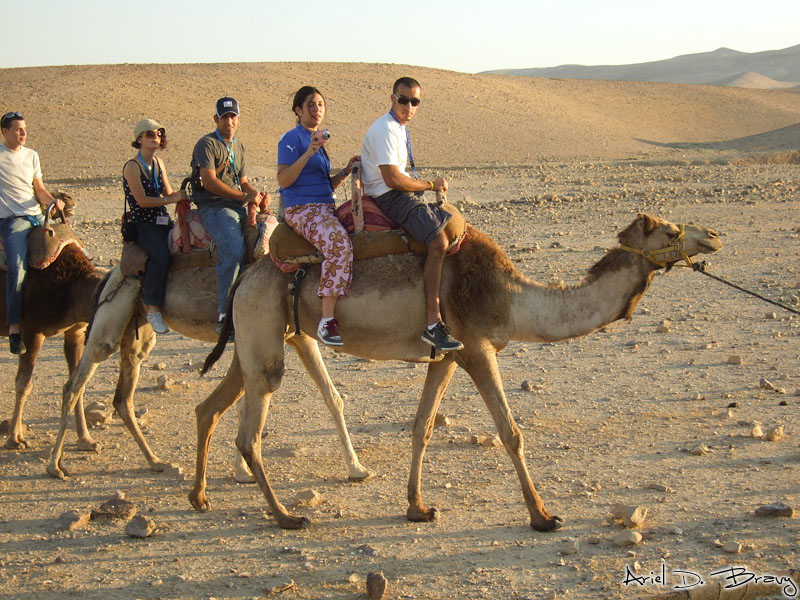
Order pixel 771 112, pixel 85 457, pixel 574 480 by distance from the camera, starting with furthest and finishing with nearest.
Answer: pixel 771 112
pixel 85 457
pixel 574 480

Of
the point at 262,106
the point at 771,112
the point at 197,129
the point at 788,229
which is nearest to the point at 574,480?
the point at 788,229

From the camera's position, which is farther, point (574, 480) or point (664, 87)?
point (664, 87)

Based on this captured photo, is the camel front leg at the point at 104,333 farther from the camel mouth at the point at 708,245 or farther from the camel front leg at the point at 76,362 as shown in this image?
the camel mouth at the point at 708,245

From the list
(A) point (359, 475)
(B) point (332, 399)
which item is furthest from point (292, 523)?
(B) point (332, 399)

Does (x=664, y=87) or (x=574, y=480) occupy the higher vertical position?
(x=664, y=87)

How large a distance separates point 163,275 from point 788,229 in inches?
562

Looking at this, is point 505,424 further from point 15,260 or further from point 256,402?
point 15,260

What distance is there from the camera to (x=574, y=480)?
23.0 feet

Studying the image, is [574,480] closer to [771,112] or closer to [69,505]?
[69,505]

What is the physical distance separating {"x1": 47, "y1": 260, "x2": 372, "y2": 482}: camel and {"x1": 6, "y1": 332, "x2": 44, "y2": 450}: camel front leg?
0.66 m

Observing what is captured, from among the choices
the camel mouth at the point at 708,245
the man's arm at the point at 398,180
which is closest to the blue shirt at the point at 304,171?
the man's arm at the point at 398,180

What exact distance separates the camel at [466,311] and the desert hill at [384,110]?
3145 cm

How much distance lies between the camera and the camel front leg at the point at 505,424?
616cm

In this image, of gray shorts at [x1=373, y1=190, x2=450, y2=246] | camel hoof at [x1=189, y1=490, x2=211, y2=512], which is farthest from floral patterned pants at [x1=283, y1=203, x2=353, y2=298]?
camel hoof at [x1=189, y1=490, x2=211, y2=512]
